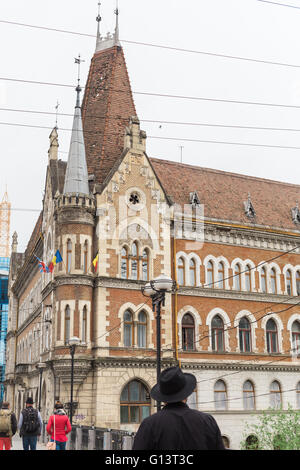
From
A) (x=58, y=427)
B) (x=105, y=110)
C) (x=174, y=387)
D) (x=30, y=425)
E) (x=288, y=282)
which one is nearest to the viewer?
(x=174, y=387)

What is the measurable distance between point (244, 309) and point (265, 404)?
5.22 metres

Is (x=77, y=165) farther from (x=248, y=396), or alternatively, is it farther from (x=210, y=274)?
(x=248, y=396)

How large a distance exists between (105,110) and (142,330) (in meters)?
13.4

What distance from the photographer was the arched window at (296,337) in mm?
33156

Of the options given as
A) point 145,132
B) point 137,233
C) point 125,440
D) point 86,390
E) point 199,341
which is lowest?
point 125,440

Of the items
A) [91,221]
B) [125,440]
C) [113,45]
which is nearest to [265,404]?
[91,221]

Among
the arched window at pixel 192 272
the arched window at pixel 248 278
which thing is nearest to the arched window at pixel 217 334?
the arched window at pixel 192 272

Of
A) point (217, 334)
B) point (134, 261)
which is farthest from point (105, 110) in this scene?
point (217, 334)

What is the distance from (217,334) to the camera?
102ft

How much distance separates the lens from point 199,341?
3033 centimetres

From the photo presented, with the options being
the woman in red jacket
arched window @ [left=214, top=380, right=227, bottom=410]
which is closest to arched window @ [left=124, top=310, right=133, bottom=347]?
arched window @ [left=214, top=380, right=227, bottom=410]

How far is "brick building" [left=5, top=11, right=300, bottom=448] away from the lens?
27.6 metres

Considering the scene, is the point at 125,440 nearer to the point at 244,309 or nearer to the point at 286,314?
the point at 244,309

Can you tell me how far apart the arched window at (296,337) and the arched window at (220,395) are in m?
5.33
